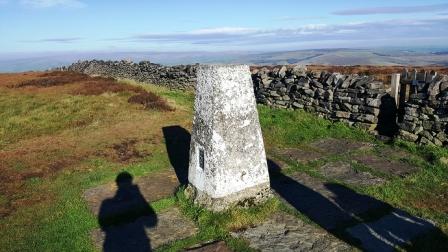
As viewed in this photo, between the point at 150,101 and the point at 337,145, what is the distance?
1123 centimetres

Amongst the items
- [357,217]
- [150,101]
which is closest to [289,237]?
[357,217]

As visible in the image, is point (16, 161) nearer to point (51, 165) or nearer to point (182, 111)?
point (51, 165)

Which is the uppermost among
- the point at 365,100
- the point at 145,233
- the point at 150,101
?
the point at 365,100

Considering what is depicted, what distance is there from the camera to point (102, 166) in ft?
35.8

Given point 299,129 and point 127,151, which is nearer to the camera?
point 127,151

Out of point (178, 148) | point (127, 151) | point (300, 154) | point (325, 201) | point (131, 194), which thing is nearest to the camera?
point (325, 201)

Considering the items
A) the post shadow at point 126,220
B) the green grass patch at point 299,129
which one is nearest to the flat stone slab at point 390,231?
the post shadow at point 126,220

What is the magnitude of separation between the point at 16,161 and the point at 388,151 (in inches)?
429

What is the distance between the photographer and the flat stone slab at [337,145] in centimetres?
1121

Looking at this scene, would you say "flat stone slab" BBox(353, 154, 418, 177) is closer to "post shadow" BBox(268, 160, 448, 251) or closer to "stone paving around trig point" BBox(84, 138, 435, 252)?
"stone paving around trig point" BBox(84, 138, 435, 252)

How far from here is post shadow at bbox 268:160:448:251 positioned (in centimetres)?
630

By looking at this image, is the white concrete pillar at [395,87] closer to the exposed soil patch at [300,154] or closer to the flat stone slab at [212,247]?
the exposed soil patch at [300,154]

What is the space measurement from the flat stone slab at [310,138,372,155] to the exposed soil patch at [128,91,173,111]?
8.29 metres

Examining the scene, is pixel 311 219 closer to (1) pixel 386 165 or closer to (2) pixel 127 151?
(1) pixel 386 165
